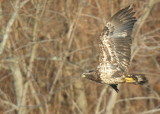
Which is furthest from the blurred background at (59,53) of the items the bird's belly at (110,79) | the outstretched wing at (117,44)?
the bird's belly at (110,79)

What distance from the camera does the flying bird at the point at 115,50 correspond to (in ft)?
25.8

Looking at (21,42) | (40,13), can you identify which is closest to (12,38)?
(21,42)

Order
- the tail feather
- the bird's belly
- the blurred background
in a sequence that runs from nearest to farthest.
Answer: the tail feather < the bird's belly < the blurred background

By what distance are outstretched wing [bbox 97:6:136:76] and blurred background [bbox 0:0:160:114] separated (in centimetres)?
140

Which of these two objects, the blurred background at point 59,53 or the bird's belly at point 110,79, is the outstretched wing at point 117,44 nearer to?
the bird's belly at point 110,79

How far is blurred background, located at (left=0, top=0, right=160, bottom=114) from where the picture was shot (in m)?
9.98

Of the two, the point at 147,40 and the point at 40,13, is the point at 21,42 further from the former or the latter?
the point at 147,40

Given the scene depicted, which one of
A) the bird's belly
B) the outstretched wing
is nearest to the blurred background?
the outstretched wing

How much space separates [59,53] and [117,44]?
3.19m

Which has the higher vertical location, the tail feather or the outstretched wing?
the outstretched wing

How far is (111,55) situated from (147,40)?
292 centimetres

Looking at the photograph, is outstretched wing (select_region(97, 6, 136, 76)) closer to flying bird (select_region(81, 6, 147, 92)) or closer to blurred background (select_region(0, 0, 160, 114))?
flying bird (select_region(81, 6, 147, 92))

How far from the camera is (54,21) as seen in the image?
1134 cm

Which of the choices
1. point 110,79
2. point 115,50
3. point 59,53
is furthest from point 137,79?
point 59,53
